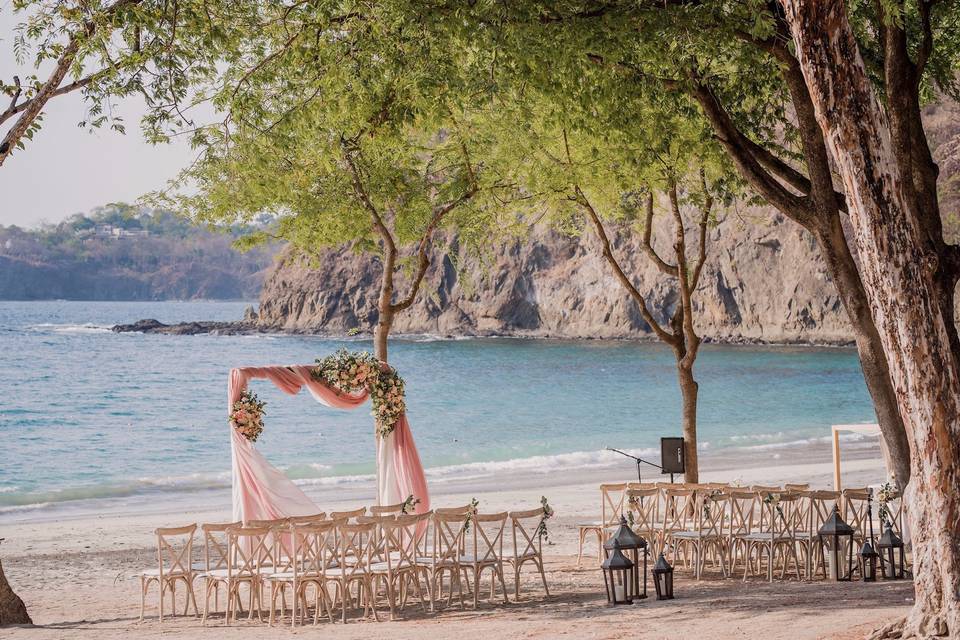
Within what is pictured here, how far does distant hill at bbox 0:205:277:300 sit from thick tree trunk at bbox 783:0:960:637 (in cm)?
14843

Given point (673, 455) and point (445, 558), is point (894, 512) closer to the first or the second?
point (673, 455)

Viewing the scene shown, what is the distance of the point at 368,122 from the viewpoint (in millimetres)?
13148

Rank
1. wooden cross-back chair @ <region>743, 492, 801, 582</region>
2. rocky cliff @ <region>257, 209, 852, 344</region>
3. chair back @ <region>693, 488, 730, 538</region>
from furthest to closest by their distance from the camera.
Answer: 1. rocky cliff @ <region>257, 209, 852, 344</region>
2. chair back @ <region>693, 488, 730, 538</region>
3. wooden cross-back chair @ <region>743, 492, 801, 582</region>

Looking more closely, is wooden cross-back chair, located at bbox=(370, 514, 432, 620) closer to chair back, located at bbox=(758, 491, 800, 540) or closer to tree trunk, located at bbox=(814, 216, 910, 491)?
chair back, located at bbox=(758, 491, 800, 540)

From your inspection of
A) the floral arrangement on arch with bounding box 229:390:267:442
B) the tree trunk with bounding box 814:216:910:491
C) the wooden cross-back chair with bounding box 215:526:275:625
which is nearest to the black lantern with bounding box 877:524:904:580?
the tree trunk with bounding box 814:216:910:491

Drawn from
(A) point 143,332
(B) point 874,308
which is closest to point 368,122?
(B) point 874,308

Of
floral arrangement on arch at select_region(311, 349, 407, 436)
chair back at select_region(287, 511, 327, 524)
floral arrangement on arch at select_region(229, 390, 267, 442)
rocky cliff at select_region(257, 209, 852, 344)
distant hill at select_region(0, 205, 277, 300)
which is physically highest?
distant hill at select_region(0, 205, 277, 300)

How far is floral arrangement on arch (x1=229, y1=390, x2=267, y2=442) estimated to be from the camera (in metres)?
11.9

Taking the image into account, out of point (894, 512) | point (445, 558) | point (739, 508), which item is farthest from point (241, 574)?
point (894, 512)

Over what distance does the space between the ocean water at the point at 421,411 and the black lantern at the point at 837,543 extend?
18.1 m

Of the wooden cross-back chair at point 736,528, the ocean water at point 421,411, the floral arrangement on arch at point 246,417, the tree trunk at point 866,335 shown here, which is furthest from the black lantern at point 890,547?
the ocean water at point 421,411

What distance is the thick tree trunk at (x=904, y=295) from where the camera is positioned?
6.51m

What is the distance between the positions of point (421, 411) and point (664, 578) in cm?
4118

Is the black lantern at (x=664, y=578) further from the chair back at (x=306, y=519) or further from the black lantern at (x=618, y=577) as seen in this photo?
the chair back at (x=306, y=519)
